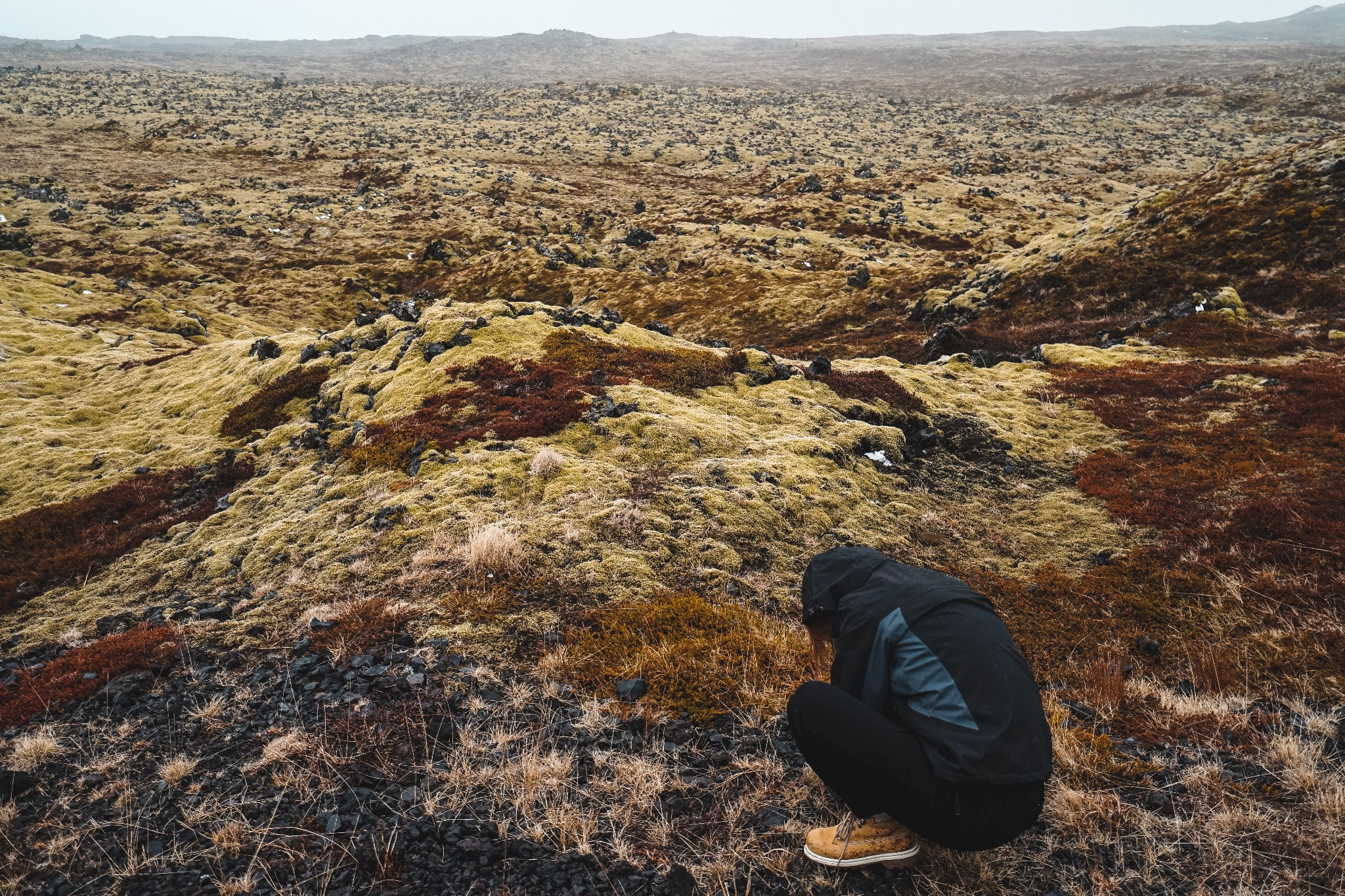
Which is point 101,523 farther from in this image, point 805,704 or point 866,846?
point 866,846

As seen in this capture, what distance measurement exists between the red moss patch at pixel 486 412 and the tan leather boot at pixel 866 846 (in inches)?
396

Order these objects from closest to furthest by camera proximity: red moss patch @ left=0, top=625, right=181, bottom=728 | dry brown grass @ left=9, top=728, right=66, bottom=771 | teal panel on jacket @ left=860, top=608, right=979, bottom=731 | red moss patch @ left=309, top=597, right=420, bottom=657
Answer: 1. teal panel on jacket @ left=860, top=608, right=979, bottom=731
2. dry brown grass @ left=9, top=728, right=66, bottom=771
3. red moss patch @ left=0, top=625, right=181, bottom=728
4. red moss patch @ left=309, top=597, right=420, bottom=657

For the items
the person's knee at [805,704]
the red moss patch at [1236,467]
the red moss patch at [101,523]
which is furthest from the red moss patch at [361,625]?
the red moss patch at [1236,467]

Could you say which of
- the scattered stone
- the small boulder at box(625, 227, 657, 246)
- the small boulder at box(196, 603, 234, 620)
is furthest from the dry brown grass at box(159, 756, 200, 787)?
the small boulder at box(625, 227, 657, 246)

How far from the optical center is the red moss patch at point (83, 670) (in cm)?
689

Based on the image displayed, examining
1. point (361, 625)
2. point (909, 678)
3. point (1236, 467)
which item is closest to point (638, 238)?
point (1236, 467)

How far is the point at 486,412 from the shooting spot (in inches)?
561

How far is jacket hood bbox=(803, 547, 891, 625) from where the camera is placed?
4922 mm

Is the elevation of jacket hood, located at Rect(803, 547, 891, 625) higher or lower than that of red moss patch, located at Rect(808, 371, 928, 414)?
higher

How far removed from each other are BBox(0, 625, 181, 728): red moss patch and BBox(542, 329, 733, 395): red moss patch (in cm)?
1026

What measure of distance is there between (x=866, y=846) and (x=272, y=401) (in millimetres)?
18952

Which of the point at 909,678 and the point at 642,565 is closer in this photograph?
the point at 909,678

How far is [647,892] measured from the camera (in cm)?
465

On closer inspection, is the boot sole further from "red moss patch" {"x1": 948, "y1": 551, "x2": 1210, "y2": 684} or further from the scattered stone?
"red moss patch" {"x1": 948, "y1": 551, "x2": 1210, "y2": 684}
